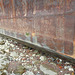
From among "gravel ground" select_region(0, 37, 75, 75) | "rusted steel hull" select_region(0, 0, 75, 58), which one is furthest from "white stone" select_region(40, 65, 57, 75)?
"rusted steel hull" select_region(0, 0, 75, 58)

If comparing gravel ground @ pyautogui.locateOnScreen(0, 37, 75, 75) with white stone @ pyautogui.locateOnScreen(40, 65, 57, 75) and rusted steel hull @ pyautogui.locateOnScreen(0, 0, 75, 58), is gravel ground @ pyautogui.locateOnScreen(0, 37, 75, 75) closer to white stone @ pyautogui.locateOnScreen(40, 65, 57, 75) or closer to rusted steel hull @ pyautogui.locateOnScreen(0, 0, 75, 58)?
white stone @ pyautogui.locateOnScreen(40, 65, 57, 75)

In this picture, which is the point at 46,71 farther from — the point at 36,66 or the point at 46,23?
the point at 46,23

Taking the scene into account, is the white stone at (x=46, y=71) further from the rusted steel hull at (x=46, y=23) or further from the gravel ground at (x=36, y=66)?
the rusted steel hull at (x=46, y=23)

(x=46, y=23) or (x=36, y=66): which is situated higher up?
(x=46, y=23)

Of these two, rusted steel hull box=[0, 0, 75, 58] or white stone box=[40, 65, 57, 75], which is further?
white stone box=[40, 65, 57, 75]

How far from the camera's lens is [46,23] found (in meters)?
1.82

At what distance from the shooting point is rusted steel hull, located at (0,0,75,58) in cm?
147

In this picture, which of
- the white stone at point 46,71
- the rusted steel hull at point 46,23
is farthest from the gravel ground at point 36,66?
the rusted steel hull at point 46,23

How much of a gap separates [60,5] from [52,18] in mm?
288

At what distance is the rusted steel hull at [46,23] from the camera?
→ 147 cm

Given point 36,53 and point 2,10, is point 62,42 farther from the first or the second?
point 2,10

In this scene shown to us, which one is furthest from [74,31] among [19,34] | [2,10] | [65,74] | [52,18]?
[2,10]

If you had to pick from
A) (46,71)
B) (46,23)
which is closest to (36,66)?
(46,71)

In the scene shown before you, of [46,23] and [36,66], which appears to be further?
[36,66]
